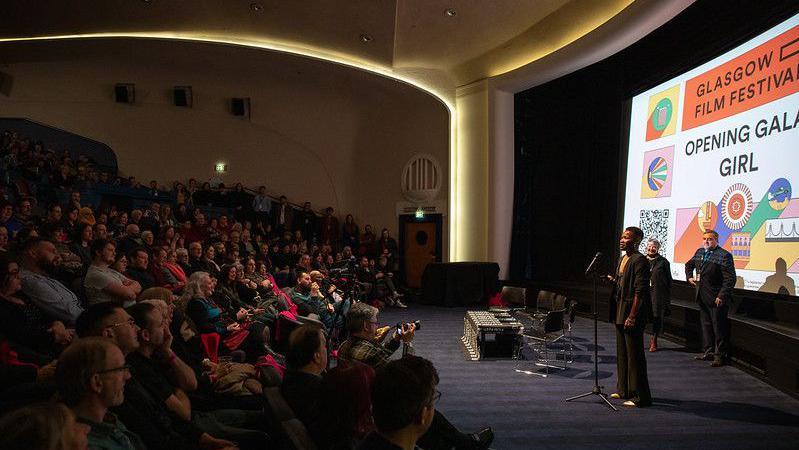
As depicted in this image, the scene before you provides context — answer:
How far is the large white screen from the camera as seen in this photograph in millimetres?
4961

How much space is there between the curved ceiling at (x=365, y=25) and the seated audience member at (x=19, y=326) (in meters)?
6.84

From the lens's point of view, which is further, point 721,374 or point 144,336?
point 721,374

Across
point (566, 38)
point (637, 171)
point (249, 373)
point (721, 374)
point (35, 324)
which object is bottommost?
point (721, 374)

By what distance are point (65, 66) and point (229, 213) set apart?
514 cm

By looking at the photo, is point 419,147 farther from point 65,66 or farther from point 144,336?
point 144,336

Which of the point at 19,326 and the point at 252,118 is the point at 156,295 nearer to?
the point at 19,326

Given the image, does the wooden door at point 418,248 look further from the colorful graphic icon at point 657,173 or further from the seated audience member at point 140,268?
the seated audience member at point 140,268

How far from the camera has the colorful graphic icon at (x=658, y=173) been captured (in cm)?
700

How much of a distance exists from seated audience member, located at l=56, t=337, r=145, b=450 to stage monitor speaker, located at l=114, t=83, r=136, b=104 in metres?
12.8

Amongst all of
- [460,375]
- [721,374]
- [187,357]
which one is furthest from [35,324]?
[721,374]

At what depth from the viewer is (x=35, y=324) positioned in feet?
10.4

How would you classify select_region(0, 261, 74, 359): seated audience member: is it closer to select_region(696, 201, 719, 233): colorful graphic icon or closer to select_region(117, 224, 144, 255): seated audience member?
select_region(117, 224, 144, 255): seated audience member

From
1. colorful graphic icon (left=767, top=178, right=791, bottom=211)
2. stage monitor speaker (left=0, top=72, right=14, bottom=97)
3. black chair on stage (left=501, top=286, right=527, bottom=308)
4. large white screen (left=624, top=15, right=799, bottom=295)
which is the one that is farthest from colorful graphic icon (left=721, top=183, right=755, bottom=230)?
stage monitor speaker (left=0, top=72, right=14, bottom=97)

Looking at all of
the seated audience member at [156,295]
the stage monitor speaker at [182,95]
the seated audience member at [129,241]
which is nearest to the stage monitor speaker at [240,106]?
the stage monitor speaker at [182,95]
